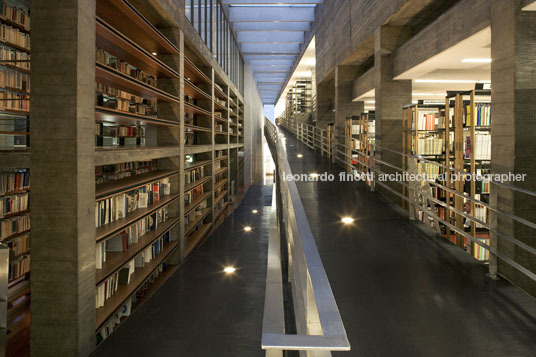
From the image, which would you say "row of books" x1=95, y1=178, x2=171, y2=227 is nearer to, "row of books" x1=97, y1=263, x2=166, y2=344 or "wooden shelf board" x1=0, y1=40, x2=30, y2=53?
"row of books" x1=97, y1=263, x2=166, y2=344

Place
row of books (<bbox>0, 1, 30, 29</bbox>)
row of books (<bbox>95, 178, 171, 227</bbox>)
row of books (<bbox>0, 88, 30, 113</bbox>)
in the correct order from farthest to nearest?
1. row of books (<bbox>0, 88, 30, 113</bbox>)
2. row of books (<bbox>0, 1, 30, 29</bbox>)
3. row of books (<bbox>95, 178, 171, 227</bbox>)

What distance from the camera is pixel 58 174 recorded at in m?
2.76

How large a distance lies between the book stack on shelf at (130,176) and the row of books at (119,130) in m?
0.02

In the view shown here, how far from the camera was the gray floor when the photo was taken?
2049 millimetres

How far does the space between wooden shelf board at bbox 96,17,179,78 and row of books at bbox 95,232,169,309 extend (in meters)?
2.46

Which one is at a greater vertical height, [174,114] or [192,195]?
[174,114]

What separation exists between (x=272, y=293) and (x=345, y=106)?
899 centimetres

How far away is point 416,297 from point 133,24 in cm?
434

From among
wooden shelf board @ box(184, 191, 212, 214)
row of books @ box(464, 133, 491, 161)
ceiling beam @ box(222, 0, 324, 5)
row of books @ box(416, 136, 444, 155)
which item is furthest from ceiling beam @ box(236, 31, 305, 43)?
row of books @ box(464, 133, 491, 161)

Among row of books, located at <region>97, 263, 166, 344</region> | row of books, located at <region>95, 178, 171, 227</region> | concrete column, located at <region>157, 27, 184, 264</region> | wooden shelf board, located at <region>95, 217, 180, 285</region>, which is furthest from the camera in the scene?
concrete column, located at <region>157, 27, 184, 264</region>

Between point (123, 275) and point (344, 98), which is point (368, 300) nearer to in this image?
point (123, 275)

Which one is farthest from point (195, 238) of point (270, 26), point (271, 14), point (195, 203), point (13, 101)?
point (270, 26)

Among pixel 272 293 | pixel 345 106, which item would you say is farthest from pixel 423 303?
pixel 345 106

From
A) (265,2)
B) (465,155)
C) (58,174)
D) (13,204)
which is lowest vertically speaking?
(13,204)
